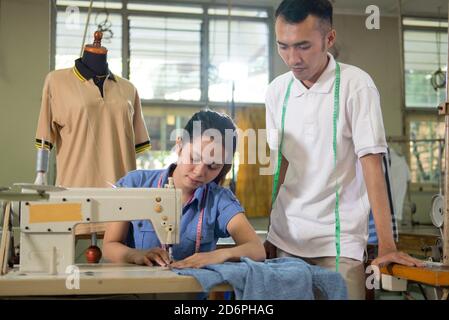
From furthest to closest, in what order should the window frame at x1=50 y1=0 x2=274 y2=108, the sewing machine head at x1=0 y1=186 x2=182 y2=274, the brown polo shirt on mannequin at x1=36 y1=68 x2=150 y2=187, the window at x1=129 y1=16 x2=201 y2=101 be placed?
1. the window at x1=129 y1=16 x2=201 y2=101
2. the window frame at x1=50 y1=0 x2=274 y2=108
3. the brown polo shirt on mannequin at x1=36 y1=68 x2=150 y2=187
4. the sewing machine head at x1=0 y1=186 x2=182 y2=274

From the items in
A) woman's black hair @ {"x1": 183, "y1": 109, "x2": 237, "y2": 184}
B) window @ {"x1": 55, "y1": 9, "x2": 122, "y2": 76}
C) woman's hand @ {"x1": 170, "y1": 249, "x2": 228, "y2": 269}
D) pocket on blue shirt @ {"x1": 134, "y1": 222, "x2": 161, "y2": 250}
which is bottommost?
woman's hand @ {"x1": 170, "y1": 249, "x2": 228, "y2": 269}

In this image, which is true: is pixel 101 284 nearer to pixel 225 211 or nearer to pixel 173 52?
pixel 225 211

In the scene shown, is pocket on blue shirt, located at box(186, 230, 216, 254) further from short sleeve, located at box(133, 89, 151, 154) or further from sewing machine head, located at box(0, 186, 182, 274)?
short sleeve, located at box(133, 89, 151, 154)

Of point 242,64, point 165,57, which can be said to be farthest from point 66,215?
point 165,57

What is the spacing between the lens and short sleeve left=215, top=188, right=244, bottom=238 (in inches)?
51.4

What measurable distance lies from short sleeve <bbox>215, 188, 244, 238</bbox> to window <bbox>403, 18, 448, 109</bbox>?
3.33ft

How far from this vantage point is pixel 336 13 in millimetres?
1513

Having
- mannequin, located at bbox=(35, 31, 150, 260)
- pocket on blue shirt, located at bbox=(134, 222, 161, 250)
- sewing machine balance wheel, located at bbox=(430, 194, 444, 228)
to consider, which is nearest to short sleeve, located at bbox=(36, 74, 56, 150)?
mannequin, located at bbox=(35, 31, 150, 260)

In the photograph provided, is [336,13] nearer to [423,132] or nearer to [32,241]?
[32,241]

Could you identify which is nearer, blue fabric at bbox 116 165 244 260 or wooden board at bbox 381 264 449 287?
wooden board at bbox 381 264 449 287

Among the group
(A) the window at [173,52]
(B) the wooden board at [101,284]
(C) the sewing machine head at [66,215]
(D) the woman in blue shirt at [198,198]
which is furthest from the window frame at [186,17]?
(B) the wooden board at [101,284]

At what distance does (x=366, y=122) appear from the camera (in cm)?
126

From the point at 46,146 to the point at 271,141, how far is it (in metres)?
0.69
